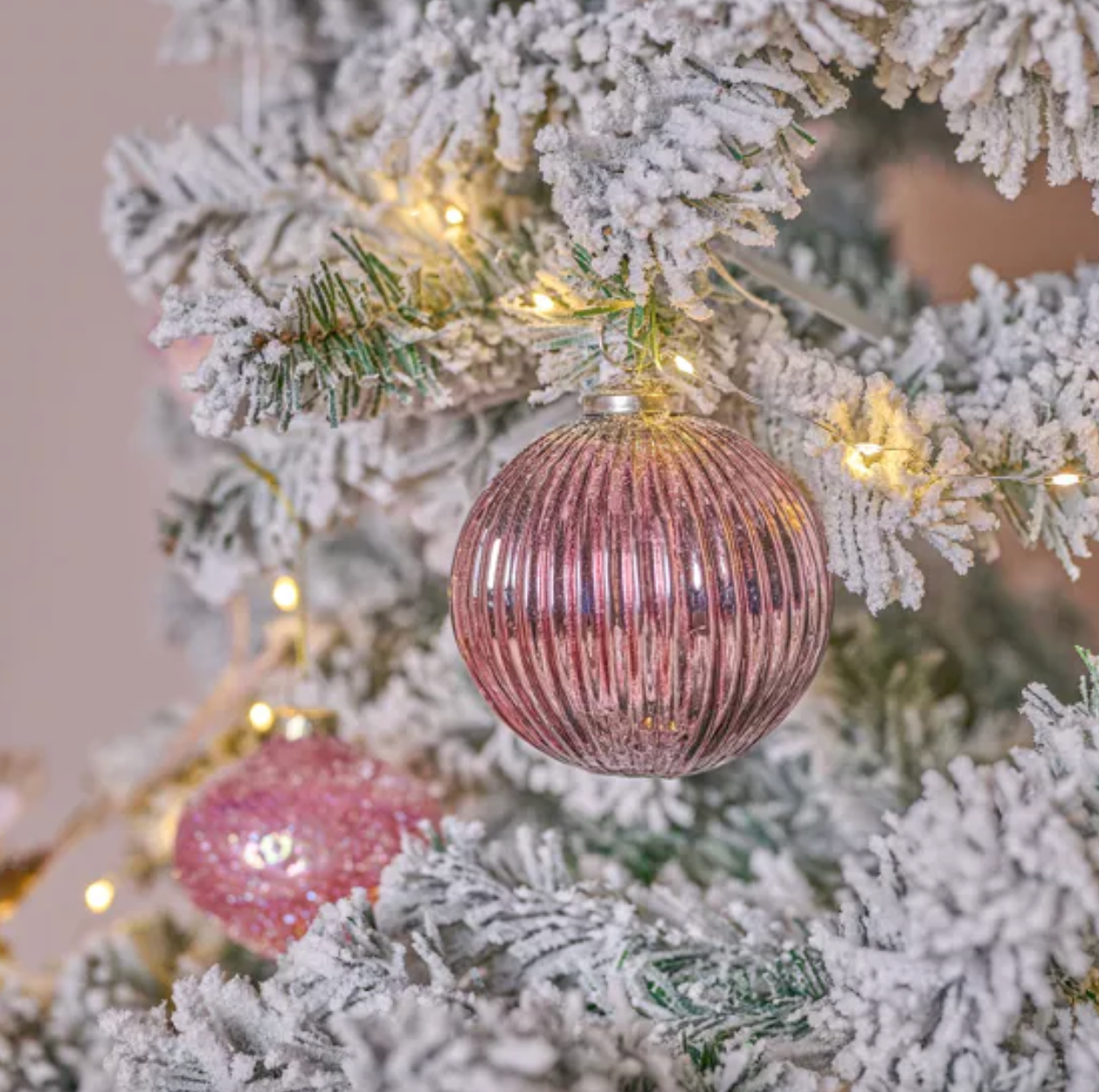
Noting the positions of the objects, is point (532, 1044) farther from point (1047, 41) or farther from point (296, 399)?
point (1047, 41)

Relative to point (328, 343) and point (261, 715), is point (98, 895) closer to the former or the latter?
point (261, 715)

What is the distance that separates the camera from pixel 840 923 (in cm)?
44

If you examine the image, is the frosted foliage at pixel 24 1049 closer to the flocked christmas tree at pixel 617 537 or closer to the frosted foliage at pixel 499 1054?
the flocked christmas tree at pixel 617 537

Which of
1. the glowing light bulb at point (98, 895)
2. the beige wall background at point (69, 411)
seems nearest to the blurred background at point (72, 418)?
the beige wall background at point (69, 411)

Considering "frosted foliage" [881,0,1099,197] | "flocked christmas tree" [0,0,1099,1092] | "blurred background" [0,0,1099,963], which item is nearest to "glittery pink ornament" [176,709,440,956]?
"flocked christmas tree" [0,0,1099,1092]

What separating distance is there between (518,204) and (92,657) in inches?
26.2

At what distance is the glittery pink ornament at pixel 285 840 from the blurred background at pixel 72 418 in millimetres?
477

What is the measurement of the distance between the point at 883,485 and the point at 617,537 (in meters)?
0.11

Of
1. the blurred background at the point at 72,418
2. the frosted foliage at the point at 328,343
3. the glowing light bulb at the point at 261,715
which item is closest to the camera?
the frosted foliage at the point at 328,343

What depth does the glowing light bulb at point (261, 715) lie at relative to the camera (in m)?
0.67

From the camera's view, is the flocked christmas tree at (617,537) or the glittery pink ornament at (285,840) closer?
the flocked christmas tree at (617,537)

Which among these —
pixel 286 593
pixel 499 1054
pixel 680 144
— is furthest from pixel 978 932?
pixel 286 593

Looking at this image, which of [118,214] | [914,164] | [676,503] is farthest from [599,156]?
[914,164]

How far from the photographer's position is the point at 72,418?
3.49ft
